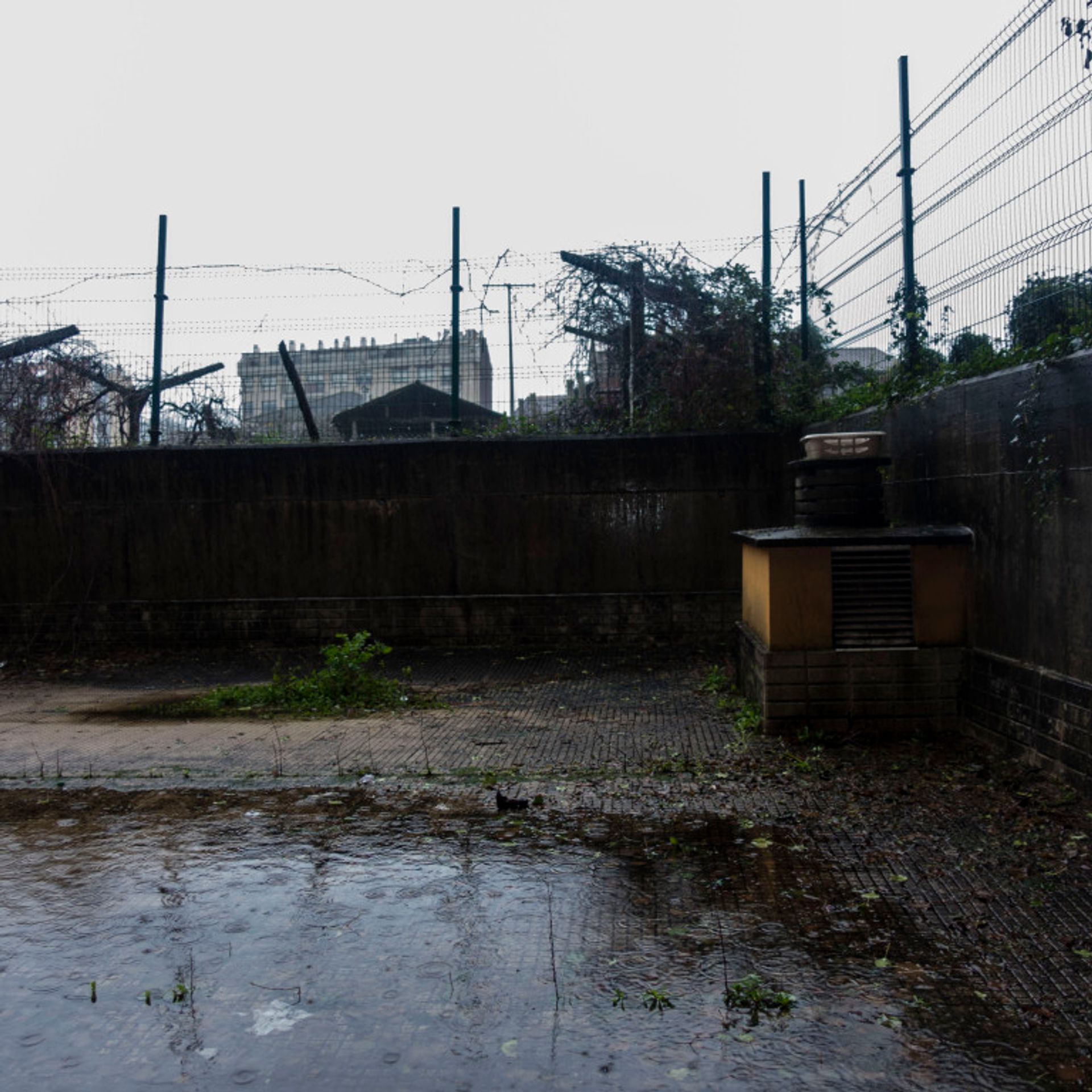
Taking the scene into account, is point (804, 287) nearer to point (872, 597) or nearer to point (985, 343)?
point (985, 343)

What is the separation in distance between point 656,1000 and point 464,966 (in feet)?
2.29

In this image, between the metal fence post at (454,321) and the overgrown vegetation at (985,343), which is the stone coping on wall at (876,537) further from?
the metal fence post at (454,321)

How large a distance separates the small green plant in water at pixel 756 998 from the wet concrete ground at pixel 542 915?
0.04 m

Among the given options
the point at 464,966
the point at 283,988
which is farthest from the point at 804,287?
the point at 283,988

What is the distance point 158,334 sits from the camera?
12031 millimetres

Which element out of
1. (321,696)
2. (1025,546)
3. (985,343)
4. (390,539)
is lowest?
(321,696)

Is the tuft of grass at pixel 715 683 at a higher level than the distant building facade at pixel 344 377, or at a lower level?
lower

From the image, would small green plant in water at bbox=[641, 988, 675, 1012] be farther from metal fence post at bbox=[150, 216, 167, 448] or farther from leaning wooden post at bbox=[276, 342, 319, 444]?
metal fence post at bbox=[150, 216, 167, 448]

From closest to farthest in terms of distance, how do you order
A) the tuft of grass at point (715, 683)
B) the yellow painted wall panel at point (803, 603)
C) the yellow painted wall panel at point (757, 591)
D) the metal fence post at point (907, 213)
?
the yellow painted wall panel at point (803, 603) < the yellow painted wall panel at point (757, 591) < the metal fence post at point (907, 213) < the tuft of grass at point (715, 683)

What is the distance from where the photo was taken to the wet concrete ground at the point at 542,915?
309cm

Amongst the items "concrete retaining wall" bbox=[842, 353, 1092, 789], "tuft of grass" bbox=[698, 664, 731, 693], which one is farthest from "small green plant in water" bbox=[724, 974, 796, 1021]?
"tuft of grass" bbox=[698, 664, 731, 693]

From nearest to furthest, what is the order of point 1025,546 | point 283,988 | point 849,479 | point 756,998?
point 756,998 → point 283,988 → point 1025,546 → point 849,479

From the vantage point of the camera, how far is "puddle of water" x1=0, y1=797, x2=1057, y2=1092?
303 cm

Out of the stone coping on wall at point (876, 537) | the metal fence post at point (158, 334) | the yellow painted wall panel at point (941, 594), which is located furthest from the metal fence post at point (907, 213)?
the metal fence post at point (158, 334)
